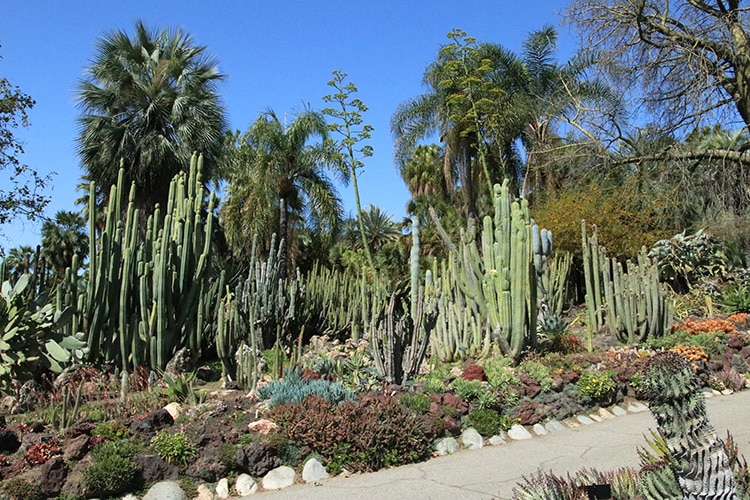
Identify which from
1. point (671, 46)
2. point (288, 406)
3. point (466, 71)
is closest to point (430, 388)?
point (288, 406)

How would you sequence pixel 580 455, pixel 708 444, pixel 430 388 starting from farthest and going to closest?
pixel 430 388 → pixel 580 455 → pixel 708 444

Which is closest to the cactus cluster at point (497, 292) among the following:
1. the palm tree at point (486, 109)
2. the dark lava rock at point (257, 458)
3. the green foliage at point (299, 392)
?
the green foliage at point (299, 392)

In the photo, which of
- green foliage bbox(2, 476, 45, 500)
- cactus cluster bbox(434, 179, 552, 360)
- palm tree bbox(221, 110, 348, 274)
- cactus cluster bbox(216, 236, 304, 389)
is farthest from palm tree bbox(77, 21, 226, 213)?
green foliage bbox(2, 476, 45, 500)

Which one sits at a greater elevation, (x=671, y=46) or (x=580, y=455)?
(x=671, y=46)

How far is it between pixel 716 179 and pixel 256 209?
14889mm

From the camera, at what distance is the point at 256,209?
78.6 ft

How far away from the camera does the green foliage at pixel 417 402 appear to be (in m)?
6.80

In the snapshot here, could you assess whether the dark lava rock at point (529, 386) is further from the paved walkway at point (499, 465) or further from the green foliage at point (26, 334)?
the green foliage at point (26, 334)

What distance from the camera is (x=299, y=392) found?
6.89 metres

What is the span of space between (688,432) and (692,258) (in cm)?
1668

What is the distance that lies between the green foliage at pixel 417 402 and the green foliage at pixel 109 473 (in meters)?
2.73

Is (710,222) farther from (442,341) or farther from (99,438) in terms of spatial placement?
(99,438)

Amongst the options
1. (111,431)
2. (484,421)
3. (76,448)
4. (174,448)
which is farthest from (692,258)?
(76,448)

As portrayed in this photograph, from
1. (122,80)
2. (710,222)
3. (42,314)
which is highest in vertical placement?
(122,80)
